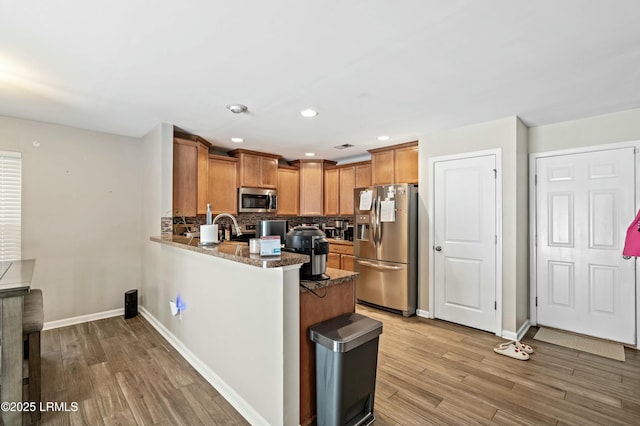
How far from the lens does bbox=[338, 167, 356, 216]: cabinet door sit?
544 centimetres

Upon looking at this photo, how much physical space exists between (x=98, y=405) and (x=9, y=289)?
3.31 feet

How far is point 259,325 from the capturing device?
1.93 meters

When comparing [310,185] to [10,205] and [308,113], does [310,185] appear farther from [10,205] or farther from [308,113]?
[10,205]

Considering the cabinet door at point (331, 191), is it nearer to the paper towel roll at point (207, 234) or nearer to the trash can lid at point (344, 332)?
the paper towel roll at point (207, 234)

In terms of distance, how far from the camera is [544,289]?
3607 millimetres

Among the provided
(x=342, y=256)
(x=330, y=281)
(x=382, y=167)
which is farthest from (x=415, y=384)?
(x=382, y=167)

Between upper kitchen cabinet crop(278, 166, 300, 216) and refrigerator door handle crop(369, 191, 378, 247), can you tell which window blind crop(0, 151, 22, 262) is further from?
refrigerator door handle crop(369, 191, 378, 247)

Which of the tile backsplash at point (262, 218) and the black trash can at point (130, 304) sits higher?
the tile backsplash at point (262, 218)

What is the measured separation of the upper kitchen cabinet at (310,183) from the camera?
18.9 feet

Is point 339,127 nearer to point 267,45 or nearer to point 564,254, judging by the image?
point 267,45

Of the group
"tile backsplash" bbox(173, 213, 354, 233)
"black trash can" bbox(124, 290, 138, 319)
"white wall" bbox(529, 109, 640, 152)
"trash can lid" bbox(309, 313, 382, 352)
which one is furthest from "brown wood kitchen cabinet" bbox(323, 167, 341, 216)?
"trash can lid" bbox(309, 313, 382, 352)

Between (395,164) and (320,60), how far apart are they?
266 cm

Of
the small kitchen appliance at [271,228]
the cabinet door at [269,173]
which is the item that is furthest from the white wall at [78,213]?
the cabinet door at [269,173]

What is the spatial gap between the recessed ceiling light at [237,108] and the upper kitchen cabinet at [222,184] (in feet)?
6.00
